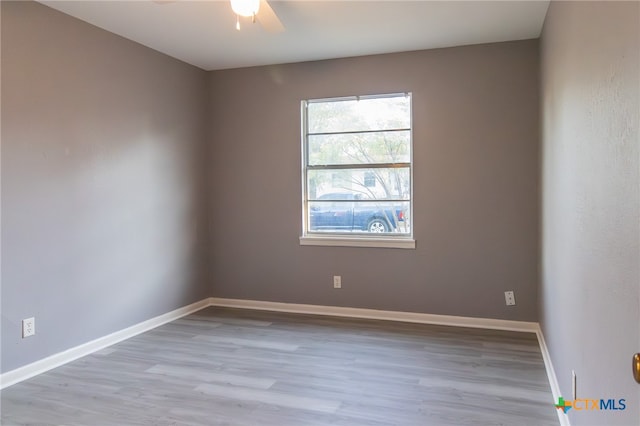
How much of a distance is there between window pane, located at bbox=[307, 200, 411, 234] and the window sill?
107 mm

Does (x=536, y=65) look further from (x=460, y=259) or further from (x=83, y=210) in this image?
(x=83, y=210)

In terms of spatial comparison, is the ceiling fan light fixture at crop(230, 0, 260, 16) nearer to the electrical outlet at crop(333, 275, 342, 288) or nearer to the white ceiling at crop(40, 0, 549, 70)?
the white ceiling at crop(40, 0, 549, 70)

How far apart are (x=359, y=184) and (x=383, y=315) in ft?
4.21

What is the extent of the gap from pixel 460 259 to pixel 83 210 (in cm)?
316

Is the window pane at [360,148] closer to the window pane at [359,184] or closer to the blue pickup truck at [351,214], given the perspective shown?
the window pane at [359,184]

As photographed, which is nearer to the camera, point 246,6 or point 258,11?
point 246,6

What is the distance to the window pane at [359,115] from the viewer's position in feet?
13.8

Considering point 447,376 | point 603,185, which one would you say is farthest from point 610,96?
point 447,376

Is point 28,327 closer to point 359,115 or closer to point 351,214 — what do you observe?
point 351,214

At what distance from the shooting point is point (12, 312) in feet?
9.37

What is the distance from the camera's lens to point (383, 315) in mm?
4246

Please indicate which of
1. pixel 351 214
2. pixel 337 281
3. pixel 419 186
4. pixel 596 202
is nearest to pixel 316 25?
pixel 419 186

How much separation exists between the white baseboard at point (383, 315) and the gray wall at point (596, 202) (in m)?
1.13

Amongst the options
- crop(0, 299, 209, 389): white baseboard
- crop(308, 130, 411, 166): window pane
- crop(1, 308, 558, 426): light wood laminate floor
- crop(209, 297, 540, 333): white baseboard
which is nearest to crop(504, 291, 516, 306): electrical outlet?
crop(209, 297, 540, 333): white baseboard
